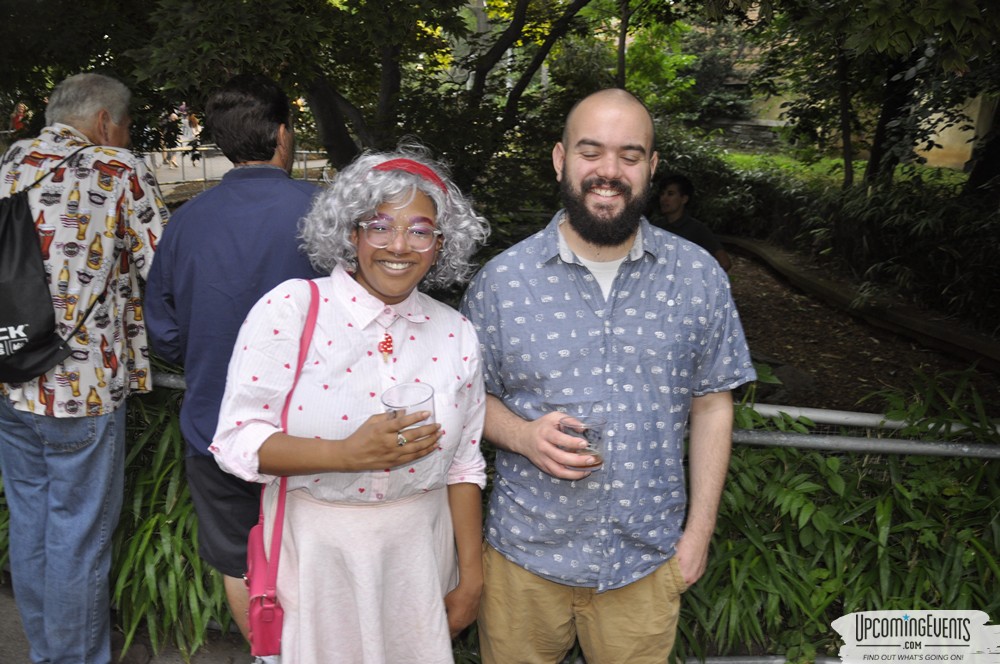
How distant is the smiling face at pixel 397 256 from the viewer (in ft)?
6.89

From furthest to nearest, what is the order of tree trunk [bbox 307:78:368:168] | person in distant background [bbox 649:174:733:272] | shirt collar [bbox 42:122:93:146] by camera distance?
tree trunk [bbox 307:78:368:168] < person in distant background [bbox 649:174:733:272] < shirt collar [bbox 42:122:93:146]

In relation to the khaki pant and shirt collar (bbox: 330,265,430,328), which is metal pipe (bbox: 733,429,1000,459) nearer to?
the khaki pant

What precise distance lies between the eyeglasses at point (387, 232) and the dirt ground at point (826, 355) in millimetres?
5255

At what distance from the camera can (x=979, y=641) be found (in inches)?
122

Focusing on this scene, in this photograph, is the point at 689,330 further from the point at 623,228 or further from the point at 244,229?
the point at 244,229

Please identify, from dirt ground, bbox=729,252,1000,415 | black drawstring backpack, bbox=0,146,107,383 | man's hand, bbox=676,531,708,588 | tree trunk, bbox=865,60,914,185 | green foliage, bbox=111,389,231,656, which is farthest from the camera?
tree trunk, bbox=865,60,914,185

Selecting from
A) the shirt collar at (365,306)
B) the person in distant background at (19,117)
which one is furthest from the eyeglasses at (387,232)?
the person in distant background at (19,117)

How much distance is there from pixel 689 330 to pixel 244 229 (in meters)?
1.23

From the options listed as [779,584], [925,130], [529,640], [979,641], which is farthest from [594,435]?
[925,130]

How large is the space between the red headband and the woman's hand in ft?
2.05

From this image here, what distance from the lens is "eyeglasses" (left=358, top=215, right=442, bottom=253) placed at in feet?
6.87

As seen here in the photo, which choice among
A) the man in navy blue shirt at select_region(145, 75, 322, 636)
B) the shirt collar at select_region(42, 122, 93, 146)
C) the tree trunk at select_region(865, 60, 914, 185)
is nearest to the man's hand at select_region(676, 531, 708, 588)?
the man in navy blue shirt at select_region(145, 75, 322, 636)

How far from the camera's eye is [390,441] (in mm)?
1862

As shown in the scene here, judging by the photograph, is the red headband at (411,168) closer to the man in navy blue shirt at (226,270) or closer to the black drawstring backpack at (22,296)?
the man in navy blue shirt at (226,270)
